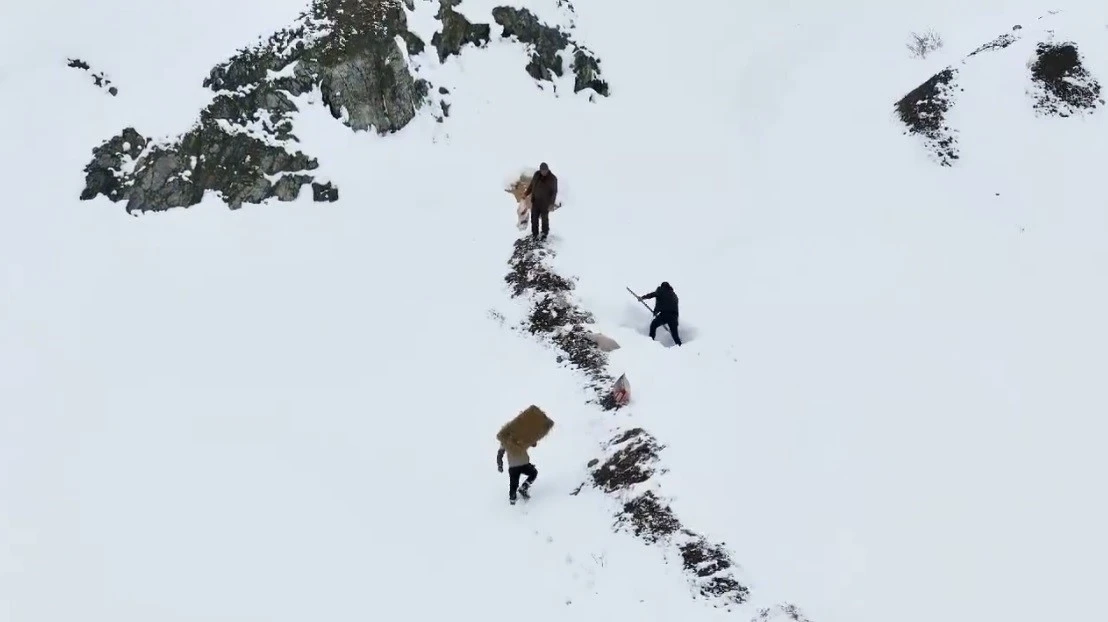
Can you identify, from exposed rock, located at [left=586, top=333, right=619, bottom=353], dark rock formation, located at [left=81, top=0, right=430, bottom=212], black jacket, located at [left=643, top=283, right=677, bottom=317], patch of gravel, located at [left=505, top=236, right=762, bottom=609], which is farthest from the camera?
dark rock formation, located at [left=81, top=0, right=430, bottom=212]

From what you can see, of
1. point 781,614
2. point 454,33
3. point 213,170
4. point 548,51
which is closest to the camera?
point 781,614

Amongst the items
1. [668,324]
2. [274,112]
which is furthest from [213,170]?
[668,324]

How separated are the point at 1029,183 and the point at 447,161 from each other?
52.2ft

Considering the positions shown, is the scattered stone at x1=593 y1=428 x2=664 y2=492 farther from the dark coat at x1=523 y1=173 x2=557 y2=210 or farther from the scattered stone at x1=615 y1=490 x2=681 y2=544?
the dark coat at x1=523 y1=173 x2=557 y2=210

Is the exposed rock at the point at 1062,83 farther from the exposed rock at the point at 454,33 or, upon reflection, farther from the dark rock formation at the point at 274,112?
the dark rock formation at the point at 274,112

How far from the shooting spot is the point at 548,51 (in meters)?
26.2

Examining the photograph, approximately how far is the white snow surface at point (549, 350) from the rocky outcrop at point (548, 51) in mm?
533

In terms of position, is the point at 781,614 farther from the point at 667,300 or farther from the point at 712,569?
the point at 667,300

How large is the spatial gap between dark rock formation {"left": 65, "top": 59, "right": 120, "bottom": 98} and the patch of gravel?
13.2 metres

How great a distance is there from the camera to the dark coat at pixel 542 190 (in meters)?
18.5

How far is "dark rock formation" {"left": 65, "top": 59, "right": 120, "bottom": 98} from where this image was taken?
22047 millimetres

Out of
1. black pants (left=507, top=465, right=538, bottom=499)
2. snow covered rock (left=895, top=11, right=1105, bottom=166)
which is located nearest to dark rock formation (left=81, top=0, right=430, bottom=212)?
black pants (left=507, top=465, right=538, bottom=499)

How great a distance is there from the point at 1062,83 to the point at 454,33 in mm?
18230

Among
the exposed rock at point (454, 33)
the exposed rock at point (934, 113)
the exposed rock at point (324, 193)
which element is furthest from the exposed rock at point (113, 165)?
the exposed rock at point (934, 113)
